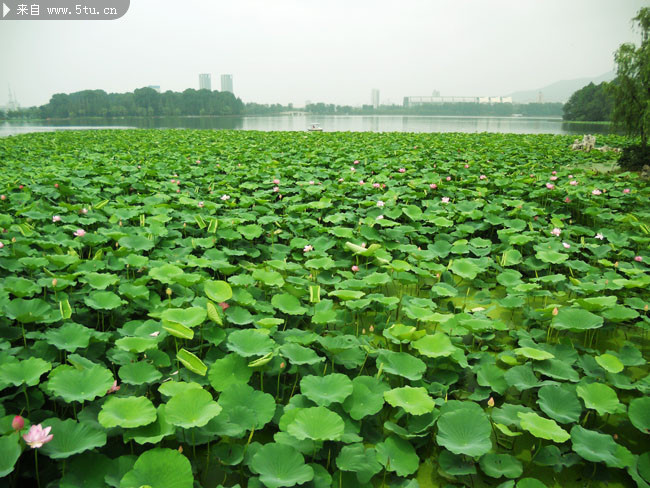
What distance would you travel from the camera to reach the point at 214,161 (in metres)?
6.09

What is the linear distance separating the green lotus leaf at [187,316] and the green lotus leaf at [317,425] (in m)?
0.62

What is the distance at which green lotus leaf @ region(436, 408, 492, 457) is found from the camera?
1149 millimetres

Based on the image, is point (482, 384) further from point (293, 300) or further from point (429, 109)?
point (429, 109)

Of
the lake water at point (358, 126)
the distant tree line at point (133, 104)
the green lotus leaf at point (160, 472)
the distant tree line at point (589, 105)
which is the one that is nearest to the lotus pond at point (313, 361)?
the green lotus leaf at point (160, 472)

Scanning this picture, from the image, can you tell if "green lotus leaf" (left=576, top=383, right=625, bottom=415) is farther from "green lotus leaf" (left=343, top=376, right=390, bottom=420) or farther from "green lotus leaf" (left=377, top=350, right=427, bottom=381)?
"green lotus leaf" (left=343, top=376, right=390, bottom=420)

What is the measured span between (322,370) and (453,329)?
2.01 ft

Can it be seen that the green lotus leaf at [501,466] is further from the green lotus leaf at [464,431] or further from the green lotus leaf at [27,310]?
the green lotus leaf at [27,310]

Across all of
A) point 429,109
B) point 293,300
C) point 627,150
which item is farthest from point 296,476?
point 429,109

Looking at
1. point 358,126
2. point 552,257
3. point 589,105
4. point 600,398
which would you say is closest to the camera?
point 600,398

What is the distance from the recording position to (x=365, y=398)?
4.34 ft

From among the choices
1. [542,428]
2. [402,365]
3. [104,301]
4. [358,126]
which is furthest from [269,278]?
[358,126]

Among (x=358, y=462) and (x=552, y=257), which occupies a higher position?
(x=552, y=257)

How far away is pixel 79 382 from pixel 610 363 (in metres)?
1.85

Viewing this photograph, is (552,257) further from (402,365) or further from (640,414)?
(402,365)
